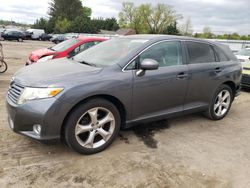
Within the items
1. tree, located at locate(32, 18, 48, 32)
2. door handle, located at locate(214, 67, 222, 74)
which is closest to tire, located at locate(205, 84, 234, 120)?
door handle, located at locate(214, 67, 222, 74)

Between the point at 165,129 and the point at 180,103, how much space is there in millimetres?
539

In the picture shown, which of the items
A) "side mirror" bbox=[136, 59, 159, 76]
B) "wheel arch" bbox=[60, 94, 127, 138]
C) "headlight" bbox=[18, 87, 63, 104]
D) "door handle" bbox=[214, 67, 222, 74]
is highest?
"side mirror" bbox=[136, 59, 159, 76]

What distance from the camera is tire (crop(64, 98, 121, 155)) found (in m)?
3.14

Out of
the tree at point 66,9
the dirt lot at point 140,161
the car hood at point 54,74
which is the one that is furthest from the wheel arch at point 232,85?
the tree at point 66,9

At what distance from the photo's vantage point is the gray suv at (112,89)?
9.92 feet

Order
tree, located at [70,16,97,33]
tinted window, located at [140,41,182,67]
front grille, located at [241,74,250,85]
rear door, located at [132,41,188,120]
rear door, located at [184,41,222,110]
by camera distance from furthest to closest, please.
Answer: tree, located at [70,16,97,33]
front grille, located at [241,74,250,85]
rear door, located at [184,41,222,110]
tinted window, located at [140,41,182,67]
rear door, located at [132,41,188,120]

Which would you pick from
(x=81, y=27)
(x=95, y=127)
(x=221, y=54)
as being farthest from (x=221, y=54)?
(x=81, y=27)

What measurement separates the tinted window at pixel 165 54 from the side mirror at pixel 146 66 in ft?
0.54

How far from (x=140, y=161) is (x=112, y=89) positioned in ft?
3.31

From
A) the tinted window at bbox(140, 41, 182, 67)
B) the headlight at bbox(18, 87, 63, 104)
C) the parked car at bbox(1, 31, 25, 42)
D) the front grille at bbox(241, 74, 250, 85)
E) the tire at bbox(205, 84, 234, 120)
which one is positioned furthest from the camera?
the parked car at bbox(1, 31, 25, 42)

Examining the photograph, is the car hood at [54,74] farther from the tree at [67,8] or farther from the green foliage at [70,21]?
the tree at [67,8]

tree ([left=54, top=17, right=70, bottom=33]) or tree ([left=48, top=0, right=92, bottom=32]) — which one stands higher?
tree ([left=48, top=0, right=92, bottom=32])

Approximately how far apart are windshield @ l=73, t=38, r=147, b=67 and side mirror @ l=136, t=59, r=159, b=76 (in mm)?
319

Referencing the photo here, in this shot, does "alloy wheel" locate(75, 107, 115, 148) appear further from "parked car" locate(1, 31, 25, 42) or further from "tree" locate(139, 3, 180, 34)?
"tree" locate(139, 3, 180, 34)
